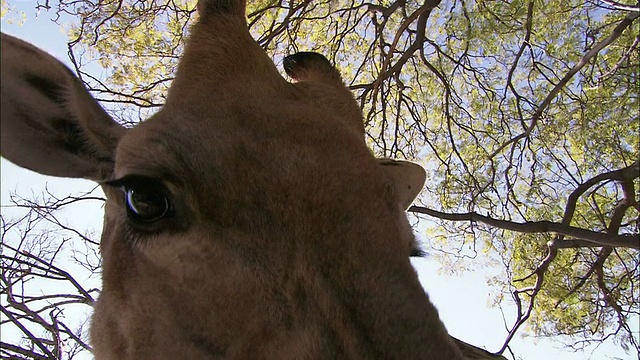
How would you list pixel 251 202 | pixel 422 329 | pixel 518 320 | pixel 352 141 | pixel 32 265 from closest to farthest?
pixel 422 329 → pixel 251 202 → pixel 352 141 → pixel 518 320 → pixel 32 265

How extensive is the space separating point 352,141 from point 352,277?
68cm

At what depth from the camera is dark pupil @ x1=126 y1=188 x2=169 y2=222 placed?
1831 mm

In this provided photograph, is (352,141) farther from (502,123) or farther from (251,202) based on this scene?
(502,123)

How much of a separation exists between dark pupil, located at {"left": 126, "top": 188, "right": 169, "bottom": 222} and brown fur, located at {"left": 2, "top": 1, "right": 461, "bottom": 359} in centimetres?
4

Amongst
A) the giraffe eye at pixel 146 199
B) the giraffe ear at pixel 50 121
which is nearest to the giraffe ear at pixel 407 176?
the giraffe eye at pixel 146 199

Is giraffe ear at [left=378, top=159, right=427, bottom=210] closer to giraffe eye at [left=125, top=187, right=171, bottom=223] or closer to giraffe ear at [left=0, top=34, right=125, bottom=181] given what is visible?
giraffe eye at [left=125, top=187, right=171, bottom=223]

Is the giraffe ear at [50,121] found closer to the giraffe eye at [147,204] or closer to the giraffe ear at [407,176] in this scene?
the giraffe eye at [147,204]

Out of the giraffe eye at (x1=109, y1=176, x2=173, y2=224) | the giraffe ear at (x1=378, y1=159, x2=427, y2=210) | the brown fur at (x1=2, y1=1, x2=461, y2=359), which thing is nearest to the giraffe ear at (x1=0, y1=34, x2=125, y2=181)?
the brown fur at (x1=2, y1=1, x2=461, y2=359)

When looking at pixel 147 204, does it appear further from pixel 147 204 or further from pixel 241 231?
pixel 241 231

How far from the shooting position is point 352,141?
207cm

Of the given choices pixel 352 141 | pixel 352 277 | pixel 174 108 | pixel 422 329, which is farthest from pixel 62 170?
pixel 422 329

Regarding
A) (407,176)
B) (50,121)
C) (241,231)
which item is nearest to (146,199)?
(241,231)

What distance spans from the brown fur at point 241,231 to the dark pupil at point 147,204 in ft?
0.13

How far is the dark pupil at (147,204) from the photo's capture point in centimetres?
183
